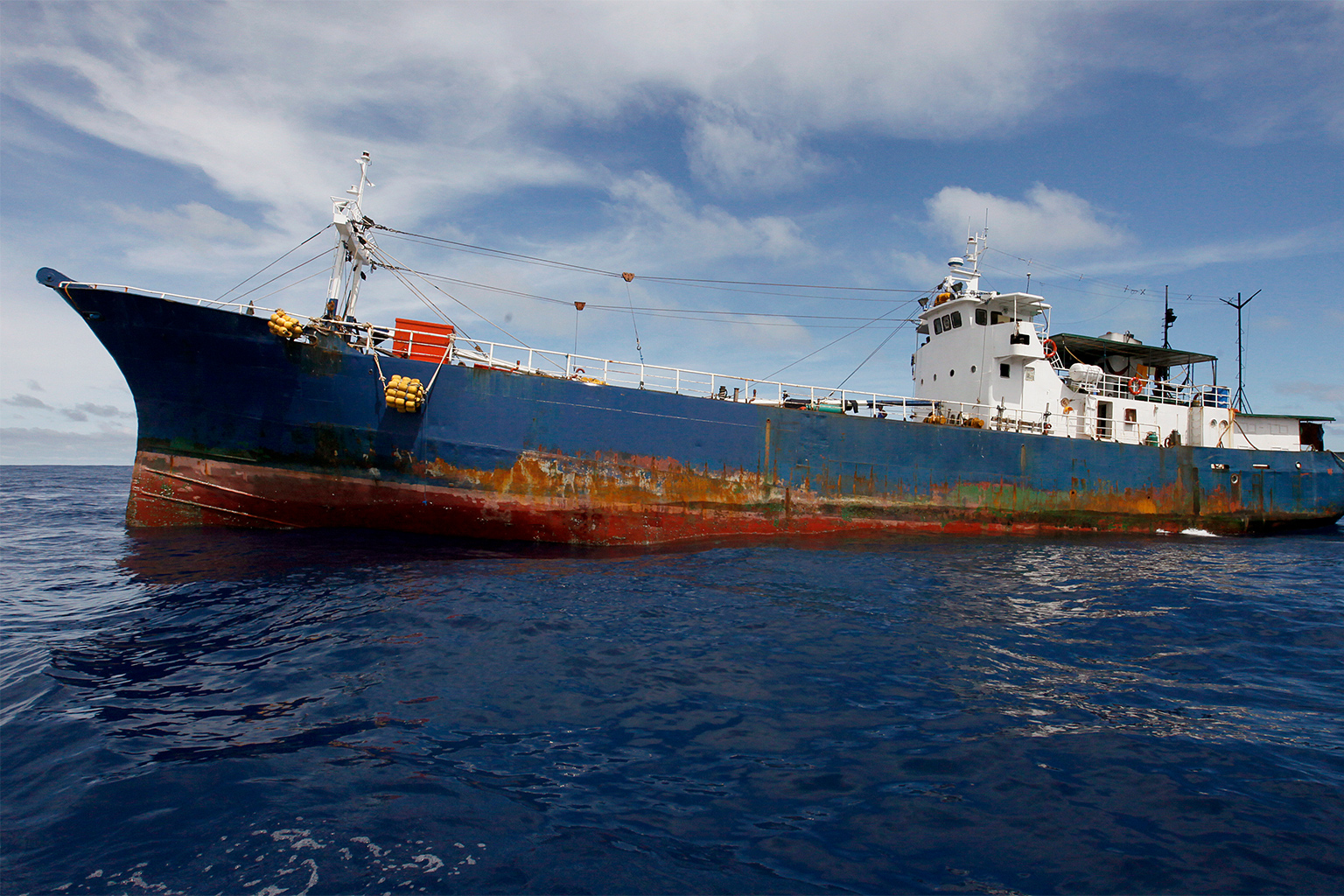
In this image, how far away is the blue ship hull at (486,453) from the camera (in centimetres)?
1236

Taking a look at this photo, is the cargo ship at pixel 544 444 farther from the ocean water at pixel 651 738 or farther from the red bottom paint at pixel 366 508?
the ocean water at pixel 651 738

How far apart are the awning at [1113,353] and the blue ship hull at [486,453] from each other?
261 inches

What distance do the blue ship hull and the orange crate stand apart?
0.61 meters

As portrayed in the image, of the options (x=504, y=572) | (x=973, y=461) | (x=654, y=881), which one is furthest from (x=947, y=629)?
(x=973, y=461)

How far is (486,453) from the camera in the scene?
13305 mm

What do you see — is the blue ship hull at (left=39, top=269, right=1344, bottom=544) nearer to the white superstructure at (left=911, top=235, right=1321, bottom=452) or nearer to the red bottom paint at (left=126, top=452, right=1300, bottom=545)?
the red bottom paint at (left=126, top=452, right=1300, bottom=545)

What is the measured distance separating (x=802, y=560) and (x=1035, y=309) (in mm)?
13383

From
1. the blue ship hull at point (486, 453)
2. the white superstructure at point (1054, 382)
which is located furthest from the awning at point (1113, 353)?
the blue ship hull at point (486, 453)

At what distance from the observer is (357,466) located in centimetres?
1280

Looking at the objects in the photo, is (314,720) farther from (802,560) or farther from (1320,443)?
(1320,443)

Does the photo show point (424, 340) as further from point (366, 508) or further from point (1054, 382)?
point (1054, 382)

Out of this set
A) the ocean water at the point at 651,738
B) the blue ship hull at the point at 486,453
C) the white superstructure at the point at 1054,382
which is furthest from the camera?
the white superstructure at the point at 1054,382

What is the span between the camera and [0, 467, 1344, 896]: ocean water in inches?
131

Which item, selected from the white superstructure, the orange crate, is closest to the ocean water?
the orange crate
